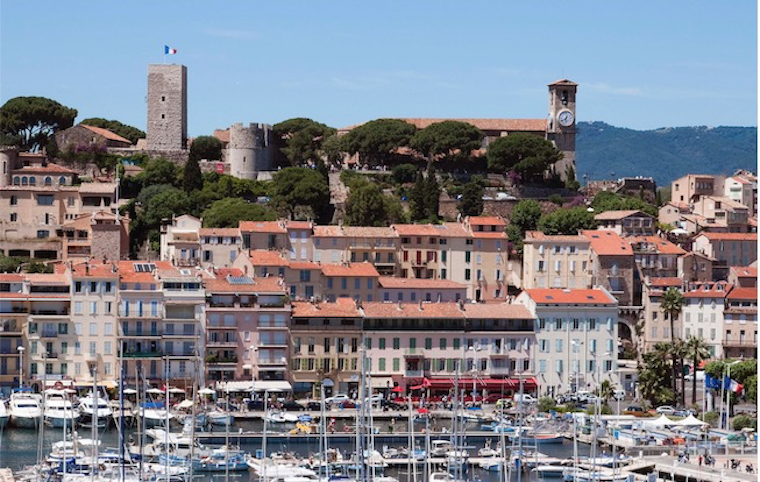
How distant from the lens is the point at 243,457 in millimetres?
44969

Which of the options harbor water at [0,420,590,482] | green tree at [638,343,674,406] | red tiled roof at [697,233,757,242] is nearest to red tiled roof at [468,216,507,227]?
red tiled roof at [697,233,757,242]

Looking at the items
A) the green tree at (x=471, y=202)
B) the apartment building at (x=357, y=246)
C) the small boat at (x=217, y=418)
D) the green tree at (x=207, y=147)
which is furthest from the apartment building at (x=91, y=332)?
the green tree at (x=207, y=147)

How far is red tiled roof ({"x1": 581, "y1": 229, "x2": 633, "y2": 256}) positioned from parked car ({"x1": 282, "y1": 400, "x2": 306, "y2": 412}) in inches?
637

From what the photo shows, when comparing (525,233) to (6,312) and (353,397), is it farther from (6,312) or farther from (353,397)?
(6,312)

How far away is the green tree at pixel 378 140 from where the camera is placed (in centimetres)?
8250

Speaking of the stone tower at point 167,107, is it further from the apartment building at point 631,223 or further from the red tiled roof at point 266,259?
the red tiled roof at point 266,259

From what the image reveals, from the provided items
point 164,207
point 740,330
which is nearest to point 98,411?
point 164,207

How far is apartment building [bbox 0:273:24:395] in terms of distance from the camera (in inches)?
2120

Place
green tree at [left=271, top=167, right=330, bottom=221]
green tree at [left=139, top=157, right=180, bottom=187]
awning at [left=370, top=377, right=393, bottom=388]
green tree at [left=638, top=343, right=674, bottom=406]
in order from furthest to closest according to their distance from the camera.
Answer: green tree at [left=139, top=157, right=180, bottom=187] < green tree at [left=271, top=167, right=330, bottom=221] < awning at [left=370, top=377, right=393, bottom=388] < green tree at [left=638, top=343, right=674, bottom=406]

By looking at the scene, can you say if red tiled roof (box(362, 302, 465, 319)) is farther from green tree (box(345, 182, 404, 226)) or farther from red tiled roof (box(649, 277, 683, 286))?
green tree (box(345, 182, 404, 226))

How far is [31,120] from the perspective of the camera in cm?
8138

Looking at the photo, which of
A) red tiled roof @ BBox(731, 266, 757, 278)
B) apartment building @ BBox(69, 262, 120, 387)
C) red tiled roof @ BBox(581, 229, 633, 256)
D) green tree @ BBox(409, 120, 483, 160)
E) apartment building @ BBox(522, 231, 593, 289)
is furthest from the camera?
green tree @ BBox(409, 120, 483, 160)

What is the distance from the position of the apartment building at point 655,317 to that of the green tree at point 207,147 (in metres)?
23.9

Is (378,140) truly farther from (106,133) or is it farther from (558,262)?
(558,262)
